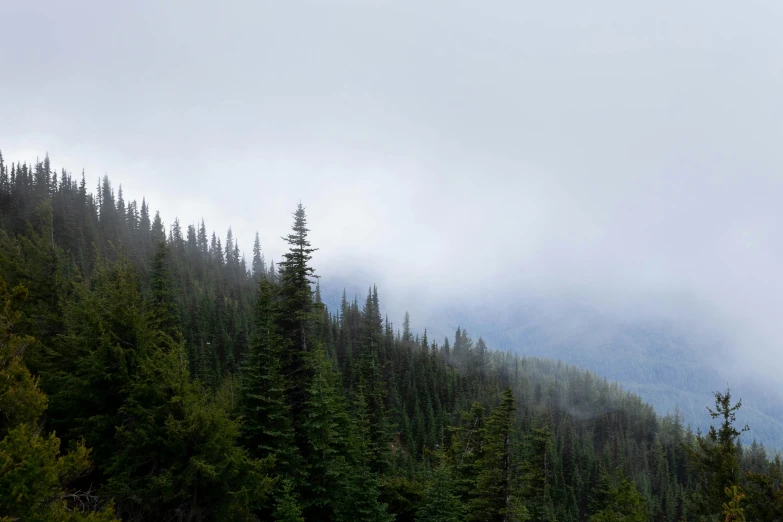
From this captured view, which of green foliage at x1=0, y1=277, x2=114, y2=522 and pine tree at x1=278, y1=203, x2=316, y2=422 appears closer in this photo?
green foliage at x1=0, y1=277, x2=114, y2=522

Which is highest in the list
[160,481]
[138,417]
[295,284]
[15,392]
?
[295,284]

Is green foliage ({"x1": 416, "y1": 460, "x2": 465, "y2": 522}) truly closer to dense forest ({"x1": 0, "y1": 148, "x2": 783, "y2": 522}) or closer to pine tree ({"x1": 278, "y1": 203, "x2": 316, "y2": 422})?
dense forest ({"x1": 0, "y1": 148, "x2": 783, "y2": 522})

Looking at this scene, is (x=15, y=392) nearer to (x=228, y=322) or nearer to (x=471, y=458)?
(x=471, y=458)

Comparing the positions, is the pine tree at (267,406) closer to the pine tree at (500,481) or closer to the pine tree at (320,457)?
the pine tree at (320,457)

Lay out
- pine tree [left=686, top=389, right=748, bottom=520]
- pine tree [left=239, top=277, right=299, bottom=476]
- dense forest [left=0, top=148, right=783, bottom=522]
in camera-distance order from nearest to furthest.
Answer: dense forest [left=0, top=148, right=783, bottom=522] → pine tree [left=686, top=389, right=748, bottom=520] → pine tree [left=239, top=277, right=299, bottom=476]

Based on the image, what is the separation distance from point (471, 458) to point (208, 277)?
143m

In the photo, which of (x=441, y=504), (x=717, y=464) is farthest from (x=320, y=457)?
(x=717, y=464)

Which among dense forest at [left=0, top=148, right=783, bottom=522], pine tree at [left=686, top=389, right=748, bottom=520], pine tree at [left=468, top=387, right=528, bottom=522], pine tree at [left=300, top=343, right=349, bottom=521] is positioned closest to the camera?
dense forest at [left=0, top=148, right=783, bottom=522]

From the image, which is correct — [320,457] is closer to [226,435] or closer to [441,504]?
[441,504]

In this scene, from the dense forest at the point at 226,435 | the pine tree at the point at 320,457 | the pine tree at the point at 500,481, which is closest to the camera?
the dense forest at the point at 226,435

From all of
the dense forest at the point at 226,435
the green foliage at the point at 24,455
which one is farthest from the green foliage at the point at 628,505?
the green foliage at the point at 24,455

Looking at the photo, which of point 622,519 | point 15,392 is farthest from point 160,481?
point 622,519

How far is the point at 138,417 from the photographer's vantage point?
15.6 m

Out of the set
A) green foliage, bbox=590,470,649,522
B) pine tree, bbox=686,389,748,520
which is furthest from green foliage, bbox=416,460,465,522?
pine tree, bbox=686,389,748,520
